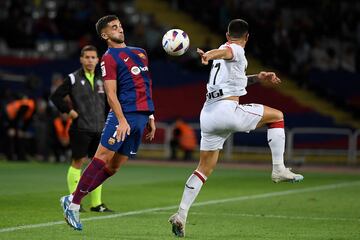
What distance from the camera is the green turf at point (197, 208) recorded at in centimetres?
1095

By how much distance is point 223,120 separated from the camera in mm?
10812

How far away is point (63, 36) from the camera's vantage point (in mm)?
32750

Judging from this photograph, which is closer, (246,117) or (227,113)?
(227,113)

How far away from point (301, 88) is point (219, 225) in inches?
847

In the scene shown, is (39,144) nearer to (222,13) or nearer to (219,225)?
(222,13)

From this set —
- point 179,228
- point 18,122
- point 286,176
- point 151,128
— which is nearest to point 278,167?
point 286,176

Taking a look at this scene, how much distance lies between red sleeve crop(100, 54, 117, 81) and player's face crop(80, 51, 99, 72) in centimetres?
295

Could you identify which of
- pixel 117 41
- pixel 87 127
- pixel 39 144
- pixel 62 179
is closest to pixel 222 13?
pixel 39 144

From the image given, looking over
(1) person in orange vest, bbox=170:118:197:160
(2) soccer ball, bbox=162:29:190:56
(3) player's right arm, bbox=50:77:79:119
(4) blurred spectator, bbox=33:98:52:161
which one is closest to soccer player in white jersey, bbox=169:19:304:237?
(2) soccer ball, bbox=162:29:190:56

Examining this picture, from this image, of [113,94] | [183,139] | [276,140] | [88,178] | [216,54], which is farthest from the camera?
[183,139]

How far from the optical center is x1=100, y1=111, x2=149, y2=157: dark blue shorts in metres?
10.6

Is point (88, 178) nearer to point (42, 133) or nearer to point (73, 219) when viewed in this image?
point (73, 219)

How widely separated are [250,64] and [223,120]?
22.8 meters

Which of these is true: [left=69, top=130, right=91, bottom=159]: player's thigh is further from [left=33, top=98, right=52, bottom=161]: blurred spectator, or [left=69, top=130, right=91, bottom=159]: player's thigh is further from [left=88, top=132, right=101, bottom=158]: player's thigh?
[left=33, top=98, right=52, bottom=161]: blurred spectator
